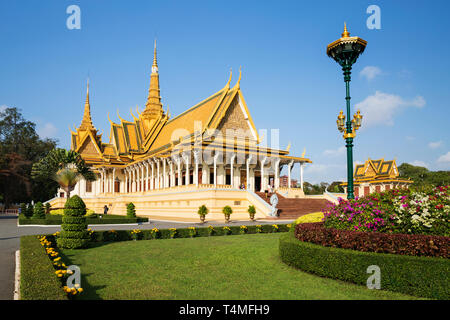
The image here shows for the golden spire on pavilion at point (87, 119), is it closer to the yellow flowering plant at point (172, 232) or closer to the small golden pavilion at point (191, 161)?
the small golden pavilion at point (191, 161)

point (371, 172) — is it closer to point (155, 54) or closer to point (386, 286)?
point (155, 54)

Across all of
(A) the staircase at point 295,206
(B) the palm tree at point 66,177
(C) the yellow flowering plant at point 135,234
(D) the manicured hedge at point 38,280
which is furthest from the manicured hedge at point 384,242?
(B) the palm tree at point 66,177

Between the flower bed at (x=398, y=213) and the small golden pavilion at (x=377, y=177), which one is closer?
the flower bed at (x=398, y=213)

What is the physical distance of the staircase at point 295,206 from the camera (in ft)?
86.0

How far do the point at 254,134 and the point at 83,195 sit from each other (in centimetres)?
2749

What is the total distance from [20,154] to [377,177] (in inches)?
2083

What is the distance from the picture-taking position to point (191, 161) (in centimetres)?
3397

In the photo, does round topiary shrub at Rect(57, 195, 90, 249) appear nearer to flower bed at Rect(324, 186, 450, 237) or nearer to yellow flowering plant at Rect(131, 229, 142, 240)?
yellow flowering plant at Rect(131, 229, 142, 240)

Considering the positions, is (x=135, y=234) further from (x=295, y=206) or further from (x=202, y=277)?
(x=295, y=206)

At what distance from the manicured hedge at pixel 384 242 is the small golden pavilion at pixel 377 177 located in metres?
45.1

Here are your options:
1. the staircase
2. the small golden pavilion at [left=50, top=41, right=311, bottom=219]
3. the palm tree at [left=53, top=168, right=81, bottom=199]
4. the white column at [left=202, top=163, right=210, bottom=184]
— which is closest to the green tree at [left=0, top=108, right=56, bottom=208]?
the small golden pavilion at [left=50, top=41, right=311, bottom=219]
